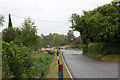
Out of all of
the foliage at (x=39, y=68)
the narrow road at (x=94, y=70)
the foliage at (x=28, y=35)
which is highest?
the foliage at (x=28, y=35)

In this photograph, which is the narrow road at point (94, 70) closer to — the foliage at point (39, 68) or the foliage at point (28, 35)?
the foliage at point (39, 68)

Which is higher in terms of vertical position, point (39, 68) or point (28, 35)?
point (28, 35)

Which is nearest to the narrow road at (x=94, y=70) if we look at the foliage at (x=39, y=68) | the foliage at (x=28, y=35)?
the foliage at (x=39, y=68)

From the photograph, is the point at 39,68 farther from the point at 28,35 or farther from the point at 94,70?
the point at 28,35


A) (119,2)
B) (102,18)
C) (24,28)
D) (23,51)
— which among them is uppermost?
(119,2)

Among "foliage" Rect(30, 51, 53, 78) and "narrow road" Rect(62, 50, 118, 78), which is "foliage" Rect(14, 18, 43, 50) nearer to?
"foliage" Rect(30, 51, 53, 78)

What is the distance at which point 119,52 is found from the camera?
789 inches

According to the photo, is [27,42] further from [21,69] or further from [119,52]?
[119,52]

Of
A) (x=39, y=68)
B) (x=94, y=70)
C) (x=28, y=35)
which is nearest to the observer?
(x=39, y=68)

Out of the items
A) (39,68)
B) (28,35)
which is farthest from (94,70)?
(28,35)

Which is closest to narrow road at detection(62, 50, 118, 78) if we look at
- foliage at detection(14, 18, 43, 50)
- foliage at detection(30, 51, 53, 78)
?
foliage at detection(30, 51, 53, 78)

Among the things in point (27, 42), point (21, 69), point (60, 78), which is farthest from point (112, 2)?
point (21, 69)

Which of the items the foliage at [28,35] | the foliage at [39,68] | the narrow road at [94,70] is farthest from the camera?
the foliage at [28,35]

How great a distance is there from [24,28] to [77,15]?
14.6 meters
